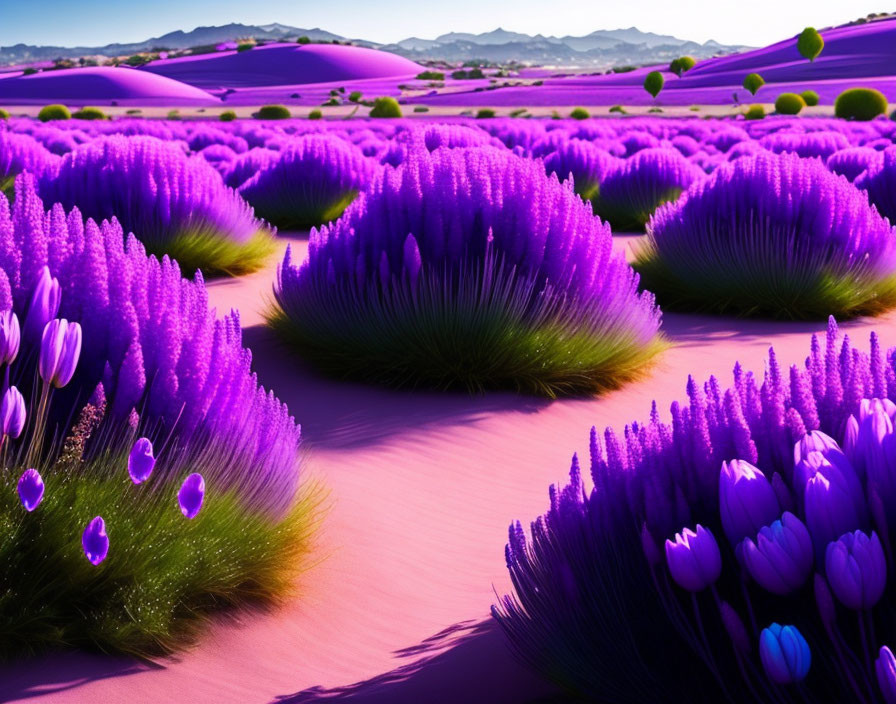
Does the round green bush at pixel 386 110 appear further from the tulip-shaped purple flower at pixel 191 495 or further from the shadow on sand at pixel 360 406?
the tulip-shaped purple flower at pixel 191 495

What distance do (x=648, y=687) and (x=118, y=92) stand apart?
87.2 metres

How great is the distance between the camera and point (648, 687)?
7.14ft

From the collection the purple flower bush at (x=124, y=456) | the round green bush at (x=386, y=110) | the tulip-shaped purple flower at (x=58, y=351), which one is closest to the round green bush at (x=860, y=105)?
the round green bush at (x=386, y=110)

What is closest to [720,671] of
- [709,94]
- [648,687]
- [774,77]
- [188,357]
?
[648,687]

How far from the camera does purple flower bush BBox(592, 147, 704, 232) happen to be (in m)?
12.9

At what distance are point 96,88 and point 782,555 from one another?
295 ft

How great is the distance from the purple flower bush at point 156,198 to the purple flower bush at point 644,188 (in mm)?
5520

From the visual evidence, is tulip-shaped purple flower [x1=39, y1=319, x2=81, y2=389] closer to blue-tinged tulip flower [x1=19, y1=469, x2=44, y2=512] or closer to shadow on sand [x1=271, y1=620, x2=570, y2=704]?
blue-tinged tulip flower [x1=19, y1=469, x2=44, y2=512]

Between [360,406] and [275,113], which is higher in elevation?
[275,113]

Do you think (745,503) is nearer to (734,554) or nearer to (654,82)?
(734,554)

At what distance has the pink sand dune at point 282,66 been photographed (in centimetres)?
11275

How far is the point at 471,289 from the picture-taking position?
5480mm

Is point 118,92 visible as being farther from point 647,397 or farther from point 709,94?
point 647,397

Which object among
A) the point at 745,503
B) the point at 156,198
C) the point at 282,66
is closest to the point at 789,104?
the point at 156,198
